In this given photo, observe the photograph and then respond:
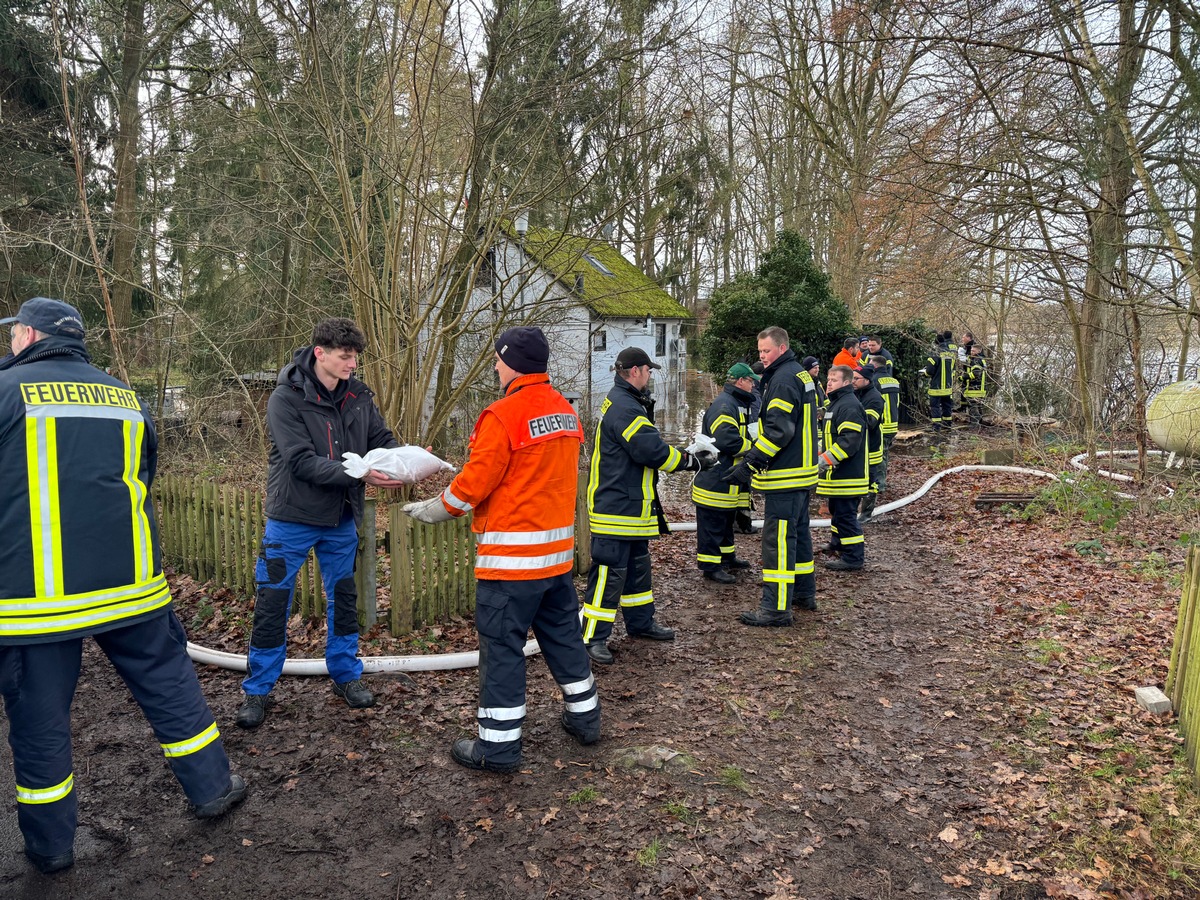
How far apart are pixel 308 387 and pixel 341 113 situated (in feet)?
14.1

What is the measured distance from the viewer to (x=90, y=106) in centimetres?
1173

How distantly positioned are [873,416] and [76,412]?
7500 millimetres

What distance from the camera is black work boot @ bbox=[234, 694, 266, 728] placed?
420 centimetres

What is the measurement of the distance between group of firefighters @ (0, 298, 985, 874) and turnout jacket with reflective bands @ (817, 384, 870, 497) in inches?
57.5

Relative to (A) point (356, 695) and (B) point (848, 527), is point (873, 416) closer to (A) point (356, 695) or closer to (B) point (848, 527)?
(B) point (848, 527)

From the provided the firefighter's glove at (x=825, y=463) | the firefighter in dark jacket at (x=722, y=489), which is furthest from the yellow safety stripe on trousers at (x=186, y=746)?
the firefighter's glove at (x=825, y=463)

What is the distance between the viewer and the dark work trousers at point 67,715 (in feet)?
9.77

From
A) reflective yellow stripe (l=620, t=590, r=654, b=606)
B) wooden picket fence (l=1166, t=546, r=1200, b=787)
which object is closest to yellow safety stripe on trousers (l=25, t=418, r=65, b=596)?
reflective yellow stripe (l=620, t=590, r=654, b=606)

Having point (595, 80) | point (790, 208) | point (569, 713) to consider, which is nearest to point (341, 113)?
point (595, 80)

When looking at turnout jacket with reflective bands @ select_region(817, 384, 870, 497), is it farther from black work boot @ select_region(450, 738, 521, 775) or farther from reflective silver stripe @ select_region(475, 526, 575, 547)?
black work boot @ select_region(450, 738, 521, 775)

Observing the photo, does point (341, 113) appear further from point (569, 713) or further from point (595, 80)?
point (569, 713)

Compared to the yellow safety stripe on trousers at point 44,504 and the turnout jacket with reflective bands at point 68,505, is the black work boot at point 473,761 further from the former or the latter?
the yellow safety stripe on trousers at point 44,504

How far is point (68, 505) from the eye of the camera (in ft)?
9.83

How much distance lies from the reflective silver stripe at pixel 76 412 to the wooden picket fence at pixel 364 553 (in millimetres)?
2130
